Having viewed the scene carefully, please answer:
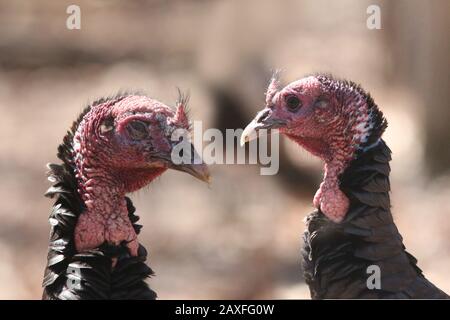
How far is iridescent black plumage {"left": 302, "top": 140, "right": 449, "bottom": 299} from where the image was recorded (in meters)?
3.26

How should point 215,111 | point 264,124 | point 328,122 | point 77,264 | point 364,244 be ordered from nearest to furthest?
point 77,264
point 364,244
point 328,122
point 264,124
point 215,111

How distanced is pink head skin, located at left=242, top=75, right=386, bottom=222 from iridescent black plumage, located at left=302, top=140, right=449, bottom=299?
0.15ft

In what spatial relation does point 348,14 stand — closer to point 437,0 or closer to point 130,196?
point 437,0

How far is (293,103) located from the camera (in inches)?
136

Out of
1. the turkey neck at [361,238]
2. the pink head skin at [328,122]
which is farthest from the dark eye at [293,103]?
the turkey neck at [361,238]

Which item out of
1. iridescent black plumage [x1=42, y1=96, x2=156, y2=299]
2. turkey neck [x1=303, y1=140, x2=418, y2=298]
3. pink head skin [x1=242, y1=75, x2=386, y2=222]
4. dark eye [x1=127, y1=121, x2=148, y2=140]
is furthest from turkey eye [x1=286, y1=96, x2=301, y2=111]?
iridescent black plumage [x1=42, y1=96, x2=156, y2=299]

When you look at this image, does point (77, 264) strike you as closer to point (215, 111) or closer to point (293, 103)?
point (293, 103)

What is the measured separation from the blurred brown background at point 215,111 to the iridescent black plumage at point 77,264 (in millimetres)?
1493

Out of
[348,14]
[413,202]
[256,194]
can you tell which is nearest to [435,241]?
[413,202]

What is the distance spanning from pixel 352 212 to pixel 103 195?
990mm

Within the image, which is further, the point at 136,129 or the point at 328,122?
the point at 328,122

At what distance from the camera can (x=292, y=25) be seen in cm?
481

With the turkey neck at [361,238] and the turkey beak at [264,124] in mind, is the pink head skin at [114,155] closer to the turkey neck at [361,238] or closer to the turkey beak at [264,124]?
the turkey beak at [264,124]

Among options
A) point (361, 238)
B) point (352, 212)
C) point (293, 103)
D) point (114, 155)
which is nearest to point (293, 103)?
point (293, 103)
